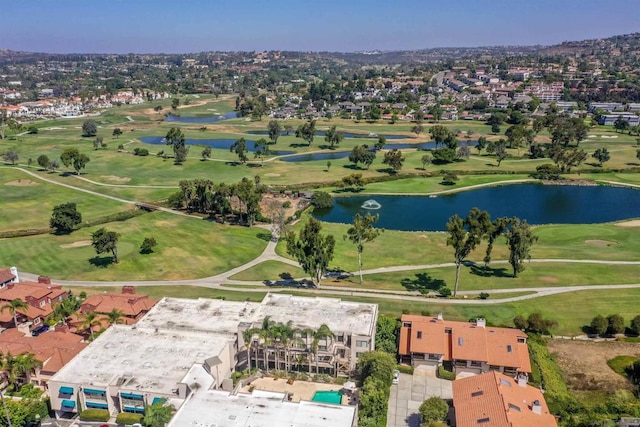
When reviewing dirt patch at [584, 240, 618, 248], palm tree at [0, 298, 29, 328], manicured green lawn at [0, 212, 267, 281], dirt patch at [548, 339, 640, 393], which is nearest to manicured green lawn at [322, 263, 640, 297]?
dirt patch at [584, 240, 618, 248]

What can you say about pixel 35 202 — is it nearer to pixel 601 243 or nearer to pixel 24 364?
pixel 24 364

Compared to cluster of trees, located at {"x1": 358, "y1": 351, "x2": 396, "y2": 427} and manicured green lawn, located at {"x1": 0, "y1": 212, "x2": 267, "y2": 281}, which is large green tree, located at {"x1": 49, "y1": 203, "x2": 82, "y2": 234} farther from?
cluster of trees, located at {"x1": 358, "y1": 351, "x2": 396, "y2": 427}

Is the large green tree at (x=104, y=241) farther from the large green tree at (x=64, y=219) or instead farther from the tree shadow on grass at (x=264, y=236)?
the tree shadow on grass at (x=264, y=236)

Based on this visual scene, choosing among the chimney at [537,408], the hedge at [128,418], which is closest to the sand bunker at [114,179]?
the hedge at [128,418]

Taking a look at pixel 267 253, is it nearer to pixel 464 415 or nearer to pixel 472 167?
pixel 464 415

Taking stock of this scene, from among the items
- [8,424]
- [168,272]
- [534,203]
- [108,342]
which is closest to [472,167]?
[534,203]
